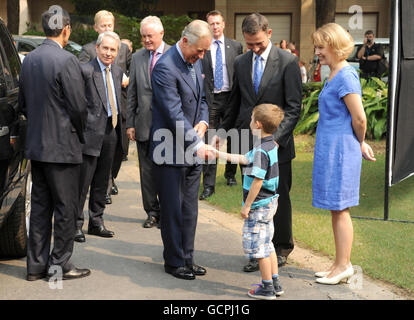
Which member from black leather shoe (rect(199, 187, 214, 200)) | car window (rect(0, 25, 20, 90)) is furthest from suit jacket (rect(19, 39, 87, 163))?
black leather shoe (rect(199, 187, 214, 200))

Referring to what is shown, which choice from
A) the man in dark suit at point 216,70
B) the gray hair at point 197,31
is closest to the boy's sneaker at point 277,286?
the gray hair at point 197,31

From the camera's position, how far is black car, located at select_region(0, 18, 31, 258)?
4.69 meters

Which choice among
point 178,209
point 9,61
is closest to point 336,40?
point 178,209

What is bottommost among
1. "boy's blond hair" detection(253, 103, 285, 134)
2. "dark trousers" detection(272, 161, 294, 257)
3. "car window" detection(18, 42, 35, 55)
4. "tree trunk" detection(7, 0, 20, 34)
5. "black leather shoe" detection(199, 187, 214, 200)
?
"black leather shoe" detection(199, 187, 214, 200)

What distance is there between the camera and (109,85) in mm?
6242

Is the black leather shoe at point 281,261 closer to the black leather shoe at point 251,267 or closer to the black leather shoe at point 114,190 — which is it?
the black leather shoe at point 251,267

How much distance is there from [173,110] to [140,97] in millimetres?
1834

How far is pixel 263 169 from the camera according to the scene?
14.5 feet

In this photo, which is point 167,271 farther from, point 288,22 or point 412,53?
point 288,22

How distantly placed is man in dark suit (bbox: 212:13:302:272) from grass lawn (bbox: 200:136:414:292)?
2.18 ft

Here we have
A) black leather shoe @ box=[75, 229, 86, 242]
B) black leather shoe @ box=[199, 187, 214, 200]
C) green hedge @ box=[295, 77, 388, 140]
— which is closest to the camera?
black leather shoe @ box=[75, 229, 86, 242]

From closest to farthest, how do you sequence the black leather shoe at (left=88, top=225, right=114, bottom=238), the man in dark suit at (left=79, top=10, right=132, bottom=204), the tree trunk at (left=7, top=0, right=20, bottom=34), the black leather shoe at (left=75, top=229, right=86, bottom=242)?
1. the black leather shoe at (left=75, top=229, right=86, bottom=242)
2. the black leather shoe at (left=88, top=225, right=114, bottom=238)
3. the man in dark suit at (left=79, top=10, right=132, bottom=204)
4. the tree trunk at (left=7, top=0, right=20, bottom=34)

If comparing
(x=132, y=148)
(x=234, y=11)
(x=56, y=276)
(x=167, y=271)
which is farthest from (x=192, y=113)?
(x=234, y=11)

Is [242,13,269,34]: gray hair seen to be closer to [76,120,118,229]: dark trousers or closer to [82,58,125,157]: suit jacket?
[82,58,125,157]: suit jacket
